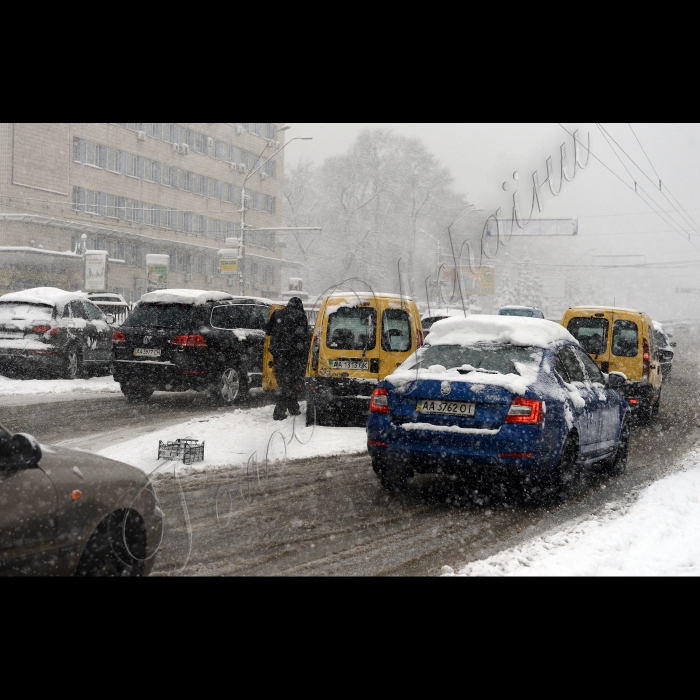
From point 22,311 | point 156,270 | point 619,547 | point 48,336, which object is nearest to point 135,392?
point 48,336

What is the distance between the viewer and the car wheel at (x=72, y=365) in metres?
16.9

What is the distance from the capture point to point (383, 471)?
7719 millimetres

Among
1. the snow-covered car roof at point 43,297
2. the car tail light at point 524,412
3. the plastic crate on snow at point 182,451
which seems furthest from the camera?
the snow-covered car roof at point 43,297

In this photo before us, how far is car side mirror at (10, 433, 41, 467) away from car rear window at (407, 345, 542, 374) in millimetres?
4343

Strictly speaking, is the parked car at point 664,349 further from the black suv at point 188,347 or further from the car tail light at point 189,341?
the car tail light at point 189,341

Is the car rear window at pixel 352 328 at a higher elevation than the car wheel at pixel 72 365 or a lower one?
higher

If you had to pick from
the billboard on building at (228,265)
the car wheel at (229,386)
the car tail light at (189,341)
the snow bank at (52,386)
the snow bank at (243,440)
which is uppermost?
the billboard on building at (228,265)

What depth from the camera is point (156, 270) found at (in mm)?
32719

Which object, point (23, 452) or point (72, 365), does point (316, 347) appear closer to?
point (72, 365)

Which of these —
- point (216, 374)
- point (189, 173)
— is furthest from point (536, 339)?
point (189, 173)

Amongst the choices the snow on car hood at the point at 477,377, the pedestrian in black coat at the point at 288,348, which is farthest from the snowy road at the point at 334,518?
the pedestrian in black coat at the point at 288,348
